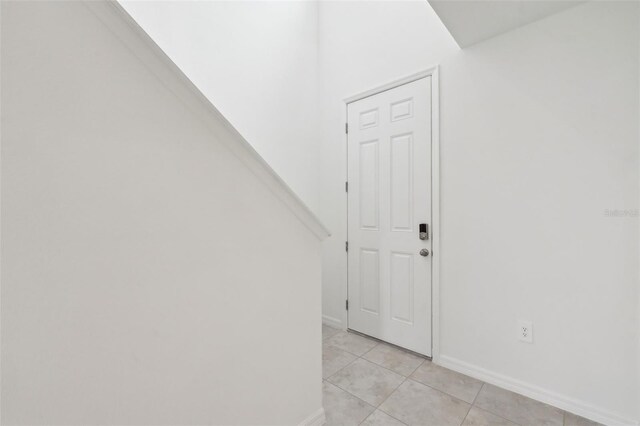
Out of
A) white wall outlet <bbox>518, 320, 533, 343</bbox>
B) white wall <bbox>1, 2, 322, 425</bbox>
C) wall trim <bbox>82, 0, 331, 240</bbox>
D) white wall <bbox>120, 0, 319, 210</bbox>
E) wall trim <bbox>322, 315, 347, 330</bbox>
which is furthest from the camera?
Result: wall trim <bbox>322, 315, 347, 330</bbox>

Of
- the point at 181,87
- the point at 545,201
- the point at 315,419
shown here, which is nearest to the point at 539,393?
the point at 545,201

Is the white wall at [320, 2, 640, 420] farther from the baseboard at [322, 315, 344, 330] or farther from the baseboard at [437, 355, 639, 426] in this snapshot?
the baseboard at [322, 315, 344, 330]

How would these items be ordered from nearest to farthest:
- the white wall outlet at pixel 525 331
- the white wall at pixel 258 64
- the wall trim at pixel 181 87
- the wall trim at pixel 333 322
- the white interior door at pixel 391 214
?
the wall trim at pixel 181 87
the white wall outlet at pixel 525 331
the white wall at pixel 258 64
the white interior door at pixel 391 214
the wall trim at pixel 333 322

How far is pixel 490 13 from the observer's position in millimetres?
1681

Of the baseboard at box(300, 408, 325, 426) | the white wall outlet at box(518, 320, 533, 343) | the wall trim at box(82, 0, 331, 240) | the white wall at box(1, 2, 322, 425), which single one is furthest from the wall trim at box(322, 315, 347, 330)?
the wall trim at box(82, 0, 331, 240)

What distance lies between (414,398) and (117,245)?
186cm

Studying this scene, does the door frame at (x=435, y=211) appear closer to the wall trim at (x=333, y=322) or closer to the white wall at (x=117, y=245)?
the wall trim at (x=333, y=322)

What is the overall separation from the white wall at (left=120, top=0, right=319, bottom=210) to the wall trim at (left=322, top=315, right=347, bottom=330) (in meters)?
1.18

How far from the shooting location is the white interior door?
226 cm

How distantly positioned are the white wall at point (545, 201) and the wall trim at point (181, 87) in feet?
4.63

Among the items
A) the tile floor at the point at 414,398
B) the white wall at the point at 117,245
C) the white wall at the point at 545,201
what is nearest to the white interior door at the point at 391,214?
the white wall at the point at 545,201

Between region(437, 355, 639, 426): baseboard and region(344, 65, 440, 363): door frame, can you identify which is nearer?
region(437, 355, 639, 426): baseboard

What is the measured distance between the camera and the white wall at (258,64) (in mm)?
2150

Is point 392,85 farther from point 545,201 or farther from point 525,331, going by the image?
point 525,331
